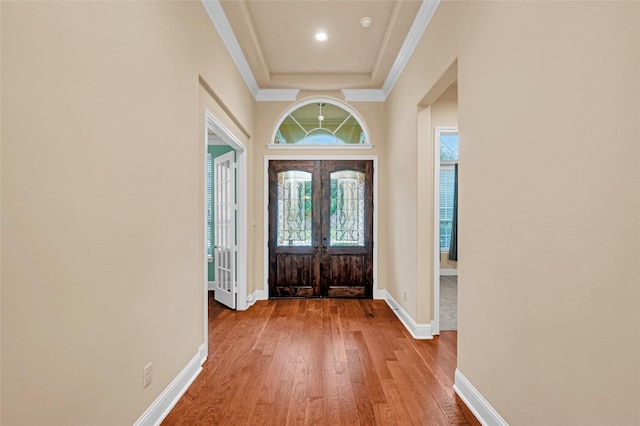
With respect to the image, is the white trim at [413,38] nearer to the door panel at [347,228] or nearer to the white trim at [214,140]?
the door panel at [347,228]

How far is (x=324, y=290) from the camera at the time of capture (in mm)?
4930

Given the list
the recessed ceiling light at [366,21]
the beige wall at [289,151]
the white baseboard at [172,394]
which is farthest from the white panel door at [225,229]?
the recessed ceiling light at [366,21]

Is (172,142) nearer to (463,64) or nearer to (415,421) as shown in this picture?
(463,64)

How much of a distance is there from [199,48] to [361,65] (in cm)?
232

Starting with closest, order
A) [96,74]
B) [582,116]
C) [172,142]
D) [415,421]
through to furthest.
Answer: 1. [582,116]
2. [96,74]
3. [415,421]
4. [172,142]

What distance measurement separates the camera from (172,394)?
2.11m

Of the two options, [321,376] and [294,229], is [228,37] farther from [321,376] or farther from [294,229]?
[321,376]

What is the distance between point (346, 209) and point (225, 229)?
1823 millimetres

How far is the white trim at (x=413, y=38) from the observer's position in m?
2.71

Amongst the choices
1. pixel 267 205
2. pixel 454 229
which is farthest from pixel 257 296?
pixel 454 229

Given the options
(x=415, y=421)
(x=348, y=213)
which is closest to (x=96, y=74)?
(x=415, y=421)

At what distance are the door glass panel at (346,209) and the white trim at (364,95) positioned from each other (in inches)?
43.9

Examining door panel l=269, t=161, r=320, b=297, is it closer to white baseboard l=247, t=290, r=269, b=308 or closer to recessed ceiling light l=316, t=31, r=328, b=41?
white baseboard l=247, t=290, r=269, b=308

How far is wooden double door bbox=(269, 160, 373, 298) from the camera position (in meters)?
4.93
